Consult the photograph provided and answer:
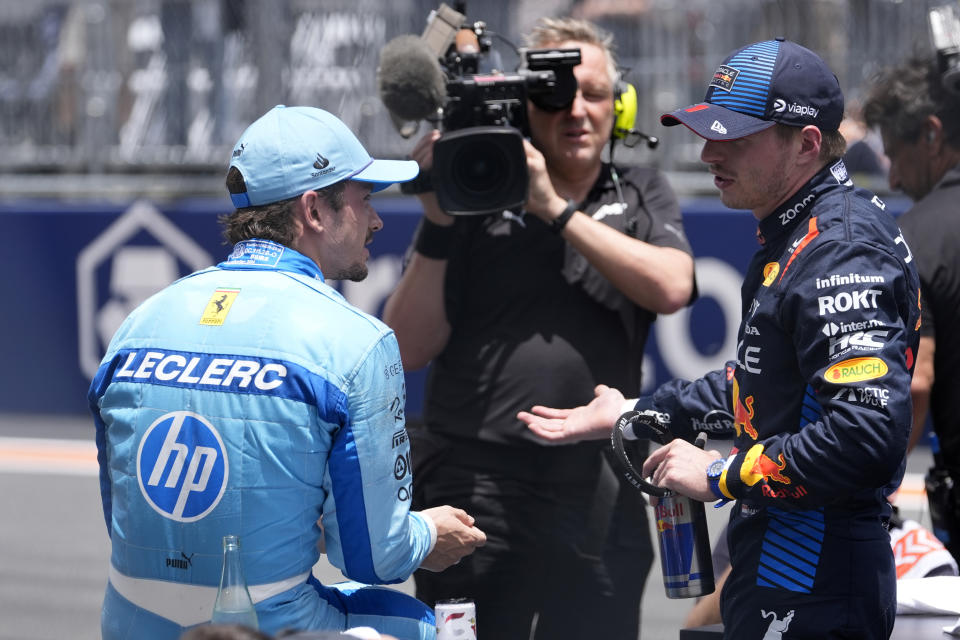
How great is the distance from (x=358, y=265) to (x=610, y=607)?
150 cm

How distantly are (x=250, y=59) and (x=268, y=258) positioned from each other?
7.04m

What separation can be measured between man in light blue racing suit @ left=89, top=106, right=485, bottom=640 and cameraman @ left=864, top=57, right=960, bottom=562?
6.15 ft

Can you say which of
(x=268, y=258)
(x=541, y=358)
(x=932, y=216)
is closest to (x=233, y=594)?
(x=268, y=258)

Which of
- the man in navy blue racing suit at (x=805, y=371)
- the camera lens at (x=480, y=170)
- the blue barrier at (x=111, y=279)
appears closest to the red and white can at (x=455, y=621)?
Result: the man in navy blue racing suit at (x=805, y=371)

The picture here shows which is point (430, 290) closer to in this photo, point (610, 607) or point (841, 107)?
point (610, 607)

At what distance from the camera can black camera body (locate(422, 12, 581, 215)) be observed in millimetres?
3697

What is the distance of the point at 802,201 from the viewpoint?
262 centimetres

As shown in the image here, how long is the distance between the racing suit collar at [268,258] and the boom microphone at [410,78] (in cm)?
116

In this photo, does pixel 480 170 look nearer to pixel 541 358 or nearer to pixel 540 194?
pixel 540 194

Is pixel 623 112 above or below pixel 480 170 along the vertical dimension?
above

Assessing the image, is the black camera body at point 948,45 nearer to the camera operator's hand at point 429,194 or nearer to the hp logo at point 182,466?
the camera operator's hand at point 429,194

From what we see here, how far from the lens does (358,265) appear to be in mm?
2746

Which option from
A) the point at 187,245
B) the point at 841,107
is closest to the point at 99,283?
the point at 187,245

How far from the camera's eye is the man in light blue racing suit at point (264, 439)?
2.37 m
